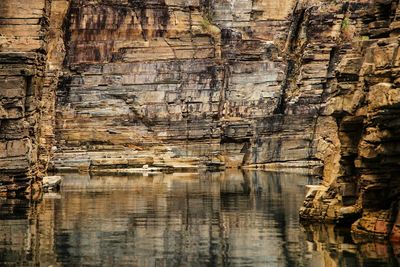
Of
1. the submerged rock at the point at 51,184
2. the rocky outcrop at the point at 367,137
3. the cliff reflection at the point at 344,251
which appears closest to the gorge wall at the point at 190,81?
the submerged rock at the point at 51,184

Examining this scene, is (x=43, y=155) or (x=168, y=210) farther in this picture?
(x=43, y=155)

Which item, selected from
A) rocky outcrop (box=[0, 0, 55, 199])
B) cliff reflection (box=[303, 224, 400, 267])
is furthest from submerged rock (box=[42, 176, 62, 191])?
cliff reflection (box=[303, 224, 400, 267])

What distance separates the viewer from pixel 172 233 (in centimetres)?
4103

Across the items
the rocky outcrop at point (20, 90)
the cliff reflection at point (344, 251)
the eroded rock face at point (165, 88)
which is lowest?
the cliff reflection at point (344, 251)

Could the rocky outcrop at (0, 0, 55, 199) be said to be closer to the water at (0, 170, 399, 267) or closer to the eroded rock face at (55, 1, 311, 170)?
the water at (0, 170, 399, 267)

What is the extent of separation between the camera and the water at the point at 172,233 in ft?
110

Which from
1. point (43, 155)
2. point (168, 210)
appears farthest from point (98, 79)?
point (168, 210)

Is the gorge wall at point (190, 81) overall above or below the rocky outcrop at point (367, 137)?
above

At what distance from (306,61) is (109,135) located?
2292cm

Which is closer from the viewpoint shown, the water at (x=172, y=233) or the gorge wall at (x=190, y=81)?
the water at (x=172, y=233)

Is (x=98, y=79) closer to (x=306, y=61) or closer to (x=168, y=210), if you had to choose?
(x=306, y=61)

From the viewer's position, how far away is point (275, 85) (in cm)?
11638

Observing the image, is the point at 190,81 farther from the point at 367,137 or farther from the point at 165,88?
the point at 367,137

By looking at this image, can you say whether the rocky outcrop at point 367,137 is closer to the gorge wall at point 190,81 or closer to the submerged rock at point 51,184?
the submerged rock at point 51,184
